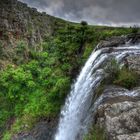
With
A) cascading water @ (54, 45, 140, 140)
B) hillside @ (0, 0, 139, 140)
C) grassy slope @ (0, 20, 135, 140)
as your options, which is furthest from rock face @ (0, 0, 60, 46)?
cascading water @ (54, 45, 140, 140)

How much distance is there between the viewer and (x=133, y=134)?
8461 millimetres

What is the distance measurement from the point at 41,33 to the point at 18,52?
21.4ft

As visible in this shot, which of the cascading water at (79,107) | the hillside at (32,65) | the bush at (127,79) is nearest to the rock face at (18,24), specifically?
the hillside at (32,65)

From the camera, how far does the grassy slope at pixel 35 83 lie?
1902 cm

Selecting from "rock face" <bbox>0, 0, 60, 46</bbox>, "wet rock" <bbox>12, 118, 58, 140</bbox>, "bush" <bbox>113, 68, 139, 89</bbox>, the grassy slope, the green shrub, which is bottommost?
the green shrub

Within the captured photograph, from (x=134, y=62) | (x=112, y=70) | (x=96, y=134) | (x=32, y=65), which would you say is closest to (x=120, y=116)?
(x=96, y=134)

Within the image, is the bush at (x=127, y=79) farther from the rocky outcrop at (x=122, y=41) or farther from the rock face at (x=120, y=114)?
the rocky outcrop at (x=122, y=41)

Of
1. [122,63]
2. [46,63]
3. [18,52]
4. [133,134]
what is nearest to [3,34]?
[18,52]

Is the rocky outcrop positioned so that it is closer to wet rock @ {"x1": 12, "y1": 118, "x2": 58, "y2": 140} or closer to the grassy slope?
the grassy slope

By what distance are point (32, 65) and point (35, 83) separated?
206cm

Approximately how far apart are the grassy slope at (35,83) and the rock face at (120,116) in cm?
908

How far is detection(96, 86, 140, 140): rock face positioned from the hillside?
8489 millimetres

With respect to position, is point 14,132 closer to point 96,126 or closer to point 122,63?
point 122,63

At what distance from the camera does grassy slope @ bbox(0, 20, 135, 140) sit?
1902cm
